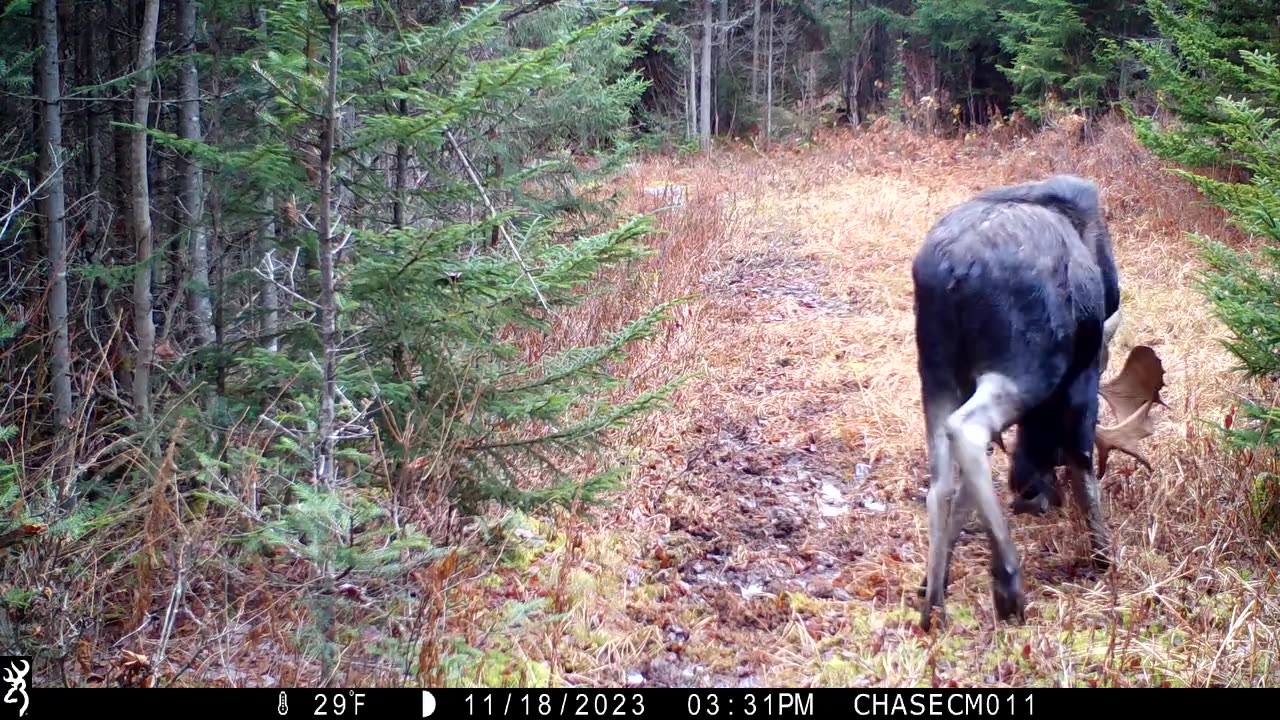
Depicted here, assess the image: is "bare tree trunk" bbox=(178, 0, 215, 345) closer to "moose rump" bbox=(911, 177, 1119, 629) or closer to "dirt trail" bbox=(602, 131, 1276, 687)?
"dirt trail" bbox=(602, 131, 1276, 687)

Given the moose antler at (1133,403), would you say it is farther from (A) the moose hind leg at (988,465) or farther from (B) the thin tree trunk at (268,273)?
(B) the thin tree trunk at (268,273)

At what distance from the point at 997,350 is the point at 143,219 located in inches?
170

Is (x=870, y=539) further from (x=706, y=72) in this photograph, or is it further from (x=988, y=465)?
(x=706, y=72)

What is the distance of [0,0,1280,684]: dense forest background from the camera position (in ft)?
10.9

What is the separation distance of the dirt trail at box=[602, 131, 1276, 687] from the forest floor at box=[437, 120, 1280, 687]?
0.5 inches

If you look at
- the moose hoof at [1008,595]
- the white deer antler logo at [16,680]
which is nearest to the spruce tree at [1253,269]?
the moose hoof at [1008,595]
